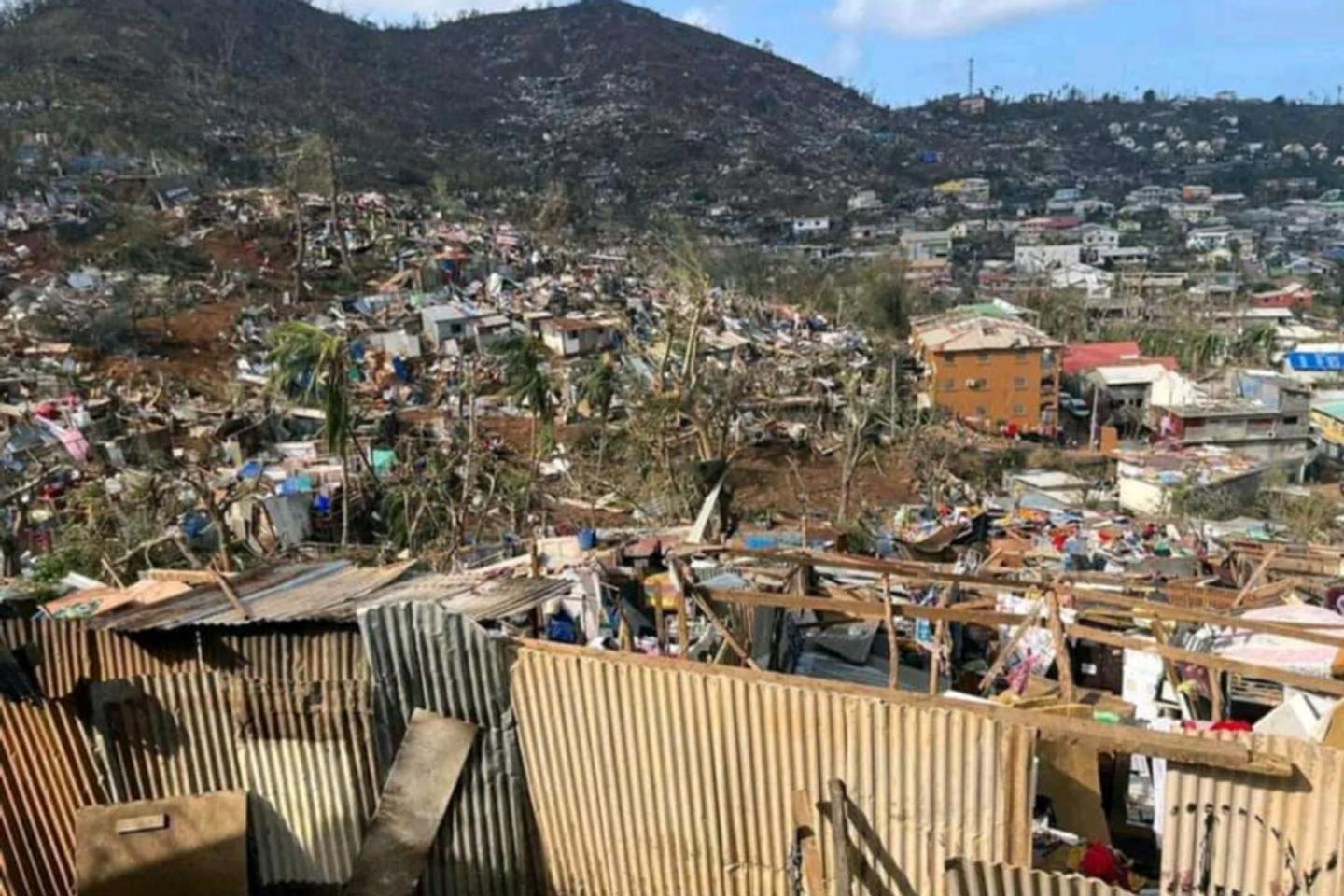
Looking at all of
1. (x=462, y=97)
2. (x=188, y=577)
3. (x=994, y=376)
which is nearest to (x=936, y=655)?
(x=188, y=577)

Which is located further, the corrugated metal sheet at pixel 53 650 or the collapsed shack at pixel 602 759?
the corrugated metal sheet at pixel 53 650

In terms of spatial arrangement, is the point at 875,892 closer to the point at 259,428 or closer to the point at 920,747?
the point at 920,747

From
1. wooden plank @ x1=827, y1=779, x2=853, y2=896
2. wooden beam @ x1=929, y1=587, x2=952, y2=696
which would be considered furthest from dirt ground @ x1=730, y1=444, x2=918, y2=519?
wooden plank @ x1=827, y1=779, x2=853, y2=896

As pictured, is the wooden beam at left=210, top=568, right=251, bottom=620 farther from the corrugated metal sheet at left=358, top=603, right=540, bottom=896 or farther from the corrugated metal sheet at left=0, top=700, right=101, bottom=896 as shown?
the corrugated metal sheet at left=358, top=603, right=540, bottom=896

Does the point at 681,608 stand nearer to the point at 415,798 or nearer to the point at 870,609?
the point at 870,609

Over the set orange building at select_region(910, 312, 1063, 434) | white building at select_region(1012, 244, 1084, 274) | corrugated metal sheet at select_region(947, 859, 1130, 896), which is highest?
white building at select_region(1012, 244, 1084, 274)

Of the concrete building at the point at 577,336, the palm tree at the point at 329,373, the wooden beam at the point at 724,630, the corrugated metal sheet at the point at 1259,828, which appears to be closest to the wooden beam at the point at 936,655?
the wooden beam at the point at 724,630

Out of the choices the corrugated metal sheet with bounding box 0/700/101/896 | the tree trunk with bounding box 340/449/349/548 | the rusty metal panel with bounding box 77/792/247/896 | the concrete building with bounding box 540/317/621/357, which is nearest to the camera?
the rusty metal panel with bounding box 77/792/247/896

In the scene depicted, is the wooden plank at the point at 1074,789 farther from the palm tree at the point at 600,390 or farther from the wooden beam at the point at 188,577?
the palm tree at the point at 600,390
